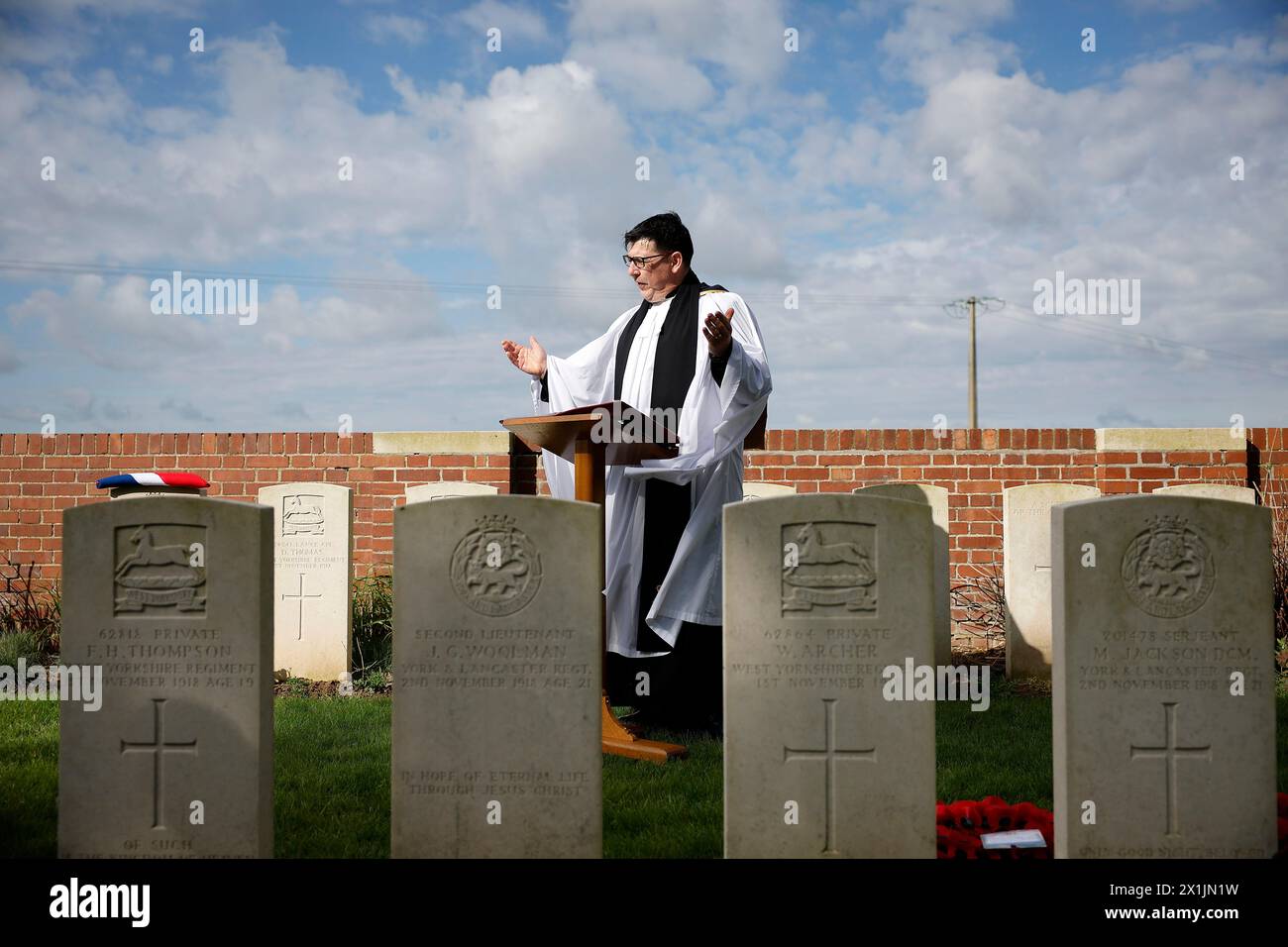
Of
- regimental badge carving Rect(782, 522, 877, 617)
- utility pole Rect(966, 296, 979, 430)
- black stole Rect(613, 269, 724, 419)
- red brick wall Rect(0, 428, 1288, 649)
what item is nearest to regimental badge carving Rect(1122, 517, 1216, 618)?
regimental badge carving Rect(782, 522, 877, 617)

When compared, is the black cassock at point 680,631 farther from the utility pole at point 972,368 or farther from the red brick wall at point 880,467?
the utility pole at point 972,368

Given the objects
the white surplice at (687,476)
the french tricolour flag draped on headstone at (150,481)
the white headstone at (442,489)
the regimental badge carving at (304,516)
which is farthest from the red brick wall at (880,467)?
the white surplice at (687,476)

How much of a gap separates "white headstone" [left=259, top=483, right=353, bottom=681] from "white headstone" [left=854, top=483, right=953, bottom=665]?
12.8 ft

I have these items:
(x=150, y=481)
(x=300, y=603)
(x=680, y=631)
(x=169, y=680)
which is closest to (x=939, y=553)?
(x=680, y=631)

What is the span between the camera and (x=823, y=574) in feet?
11.8

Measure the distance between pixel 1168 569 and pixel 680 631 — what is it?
2624mm

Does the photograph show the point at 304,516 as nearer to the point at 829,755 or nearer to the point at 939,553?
the point at 939,553

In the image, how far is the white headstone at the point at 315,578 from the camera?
7727 mm

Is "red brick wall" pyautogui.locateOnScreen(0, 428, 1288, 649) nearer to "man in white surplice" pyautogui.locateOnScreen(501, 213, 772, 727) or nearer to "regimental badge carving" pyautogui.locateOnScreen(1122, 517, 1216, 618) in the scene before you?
"man in white surplice" pyautogui.locateOnScreen(501, 213, 772, 727)
